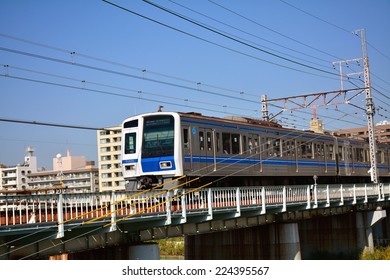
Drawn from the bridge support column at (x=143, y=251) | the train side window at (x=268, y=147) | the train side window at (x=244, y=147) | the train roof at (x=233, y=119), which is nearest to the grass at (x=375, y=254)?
the train roof at (x=233, y=119)

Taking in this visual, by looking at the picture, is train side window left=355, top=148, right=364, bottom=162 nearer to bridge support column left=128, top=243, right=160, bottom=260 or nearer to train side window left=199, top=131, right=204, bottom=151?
train side window left=199, top=131, right=204, bottom=151

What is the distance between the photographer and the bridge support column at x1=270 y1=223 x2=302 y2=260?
25.5 m

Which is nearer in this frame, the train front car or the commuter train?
the train front car

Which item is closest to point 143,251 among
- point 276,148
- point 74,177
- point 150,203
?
point 150,203

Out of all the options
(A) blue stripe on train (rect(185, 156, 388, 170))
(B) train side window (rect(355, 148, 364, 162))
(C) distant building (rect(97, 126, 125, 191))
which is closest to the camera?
(A) blue stripe on train (rect(185, 156, 388, 170))

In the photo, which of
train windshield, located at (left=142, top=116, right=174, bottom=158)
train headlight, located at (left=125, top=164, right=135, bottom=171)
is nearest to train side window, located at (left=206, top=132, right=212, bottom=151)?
train windshield, located at (left=142, top=116, right=174, bottom=158)

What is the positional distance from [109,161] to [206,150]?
5859 centimetres

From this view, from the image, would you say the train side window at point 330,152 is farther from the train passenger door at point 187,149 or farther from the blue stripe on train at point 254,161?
the train passenger door at point 187,149

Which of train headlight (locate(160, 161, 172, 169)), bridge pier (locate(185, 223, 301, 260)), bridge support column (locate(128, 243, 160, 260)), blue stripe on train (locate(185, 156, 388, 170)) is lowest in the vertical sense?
bridge pier (locate(185, 223, 301, 260))

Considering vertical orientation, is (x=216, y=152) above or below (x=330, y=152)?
below

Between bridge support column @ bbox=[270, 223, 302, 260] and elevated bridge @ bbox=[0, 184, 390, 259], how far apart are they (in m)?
1.21

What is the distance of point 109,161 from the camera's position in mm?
79125

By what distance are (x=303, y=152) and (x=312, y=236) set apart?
8.71 metres

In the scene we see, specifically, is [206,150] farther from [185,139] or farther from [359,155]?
[359,155]
